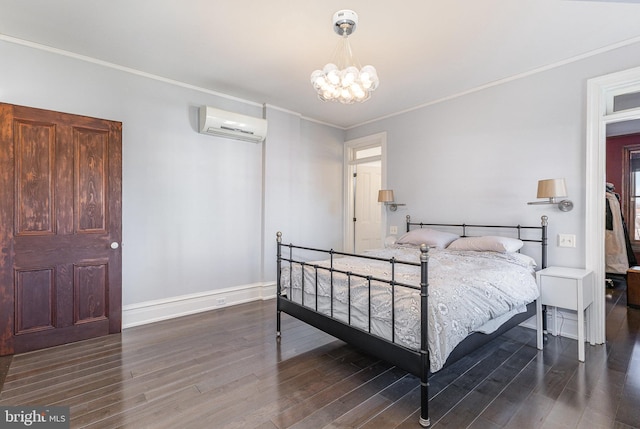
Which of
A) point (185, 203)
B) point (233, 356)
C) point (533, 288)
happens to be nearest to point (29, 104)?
point (185, 203)

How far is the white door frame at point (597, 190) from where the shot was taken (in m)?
2.92

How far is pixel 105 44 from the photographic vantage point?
2.89 meters

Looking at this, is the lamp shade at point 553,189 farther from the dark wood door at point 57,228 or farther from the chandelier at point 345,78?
the dark wood door at point 57,228

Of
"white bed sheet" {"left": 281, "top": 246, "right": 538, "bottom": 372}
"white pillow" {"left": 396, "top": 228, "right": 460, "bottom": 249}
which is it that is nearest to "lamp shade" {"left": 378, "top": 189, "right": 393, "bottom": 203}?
"white pillow" {"left": 396, "top": 228, "right": 460, "bottom": 249}

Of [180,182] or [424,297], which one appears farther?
[180,182]

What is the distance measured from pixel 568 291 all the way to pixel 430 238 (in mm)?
1371

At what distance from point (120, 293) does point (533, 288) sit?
4012 mm

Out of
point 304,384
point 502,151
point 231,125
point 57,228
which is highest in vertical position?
point 231,125

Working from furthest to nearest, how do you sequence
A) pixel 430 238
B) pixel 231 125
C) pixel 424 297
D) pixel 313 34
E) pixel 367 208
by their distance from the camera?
pixel 367 208, pixel 231 125, pixel 430 238, pixel 313 34, pixel 424 297

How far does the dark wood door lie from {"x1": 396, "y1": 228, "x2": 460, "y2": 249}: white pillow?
3.28m

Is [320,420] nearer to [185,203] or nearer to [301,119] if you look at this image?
[185,203]

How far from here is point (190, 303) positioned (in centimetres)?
381

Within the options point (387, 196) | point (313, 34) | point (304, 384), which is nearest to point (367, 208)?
point (387, 196)

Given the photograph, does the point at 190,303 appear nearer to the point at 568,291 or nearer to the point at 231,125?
the point at 231,125
